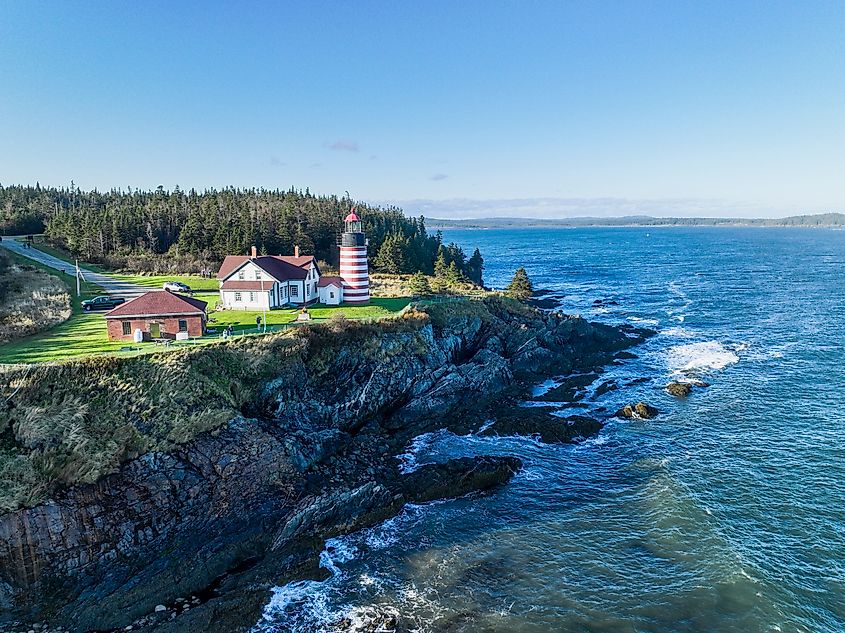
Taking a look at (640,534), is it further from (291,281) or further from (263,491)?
(291,281)

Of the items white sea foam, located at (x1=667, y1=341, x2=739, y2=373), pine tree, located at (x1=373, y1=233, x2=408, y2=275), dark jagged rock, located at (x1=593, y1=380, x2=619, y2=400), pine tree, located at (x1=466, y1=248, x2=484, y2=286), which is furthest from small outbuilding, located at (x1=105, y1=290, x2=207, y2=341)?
pine tree, located at (x1=466, y1=248, x2=484, y2=286)

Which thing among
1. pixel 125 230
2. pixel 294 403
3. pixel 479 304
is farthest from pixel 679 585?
pixel 125 230

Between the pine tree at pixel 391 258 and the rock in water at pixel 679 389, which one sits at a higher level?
the pine tree at pixel 391 258

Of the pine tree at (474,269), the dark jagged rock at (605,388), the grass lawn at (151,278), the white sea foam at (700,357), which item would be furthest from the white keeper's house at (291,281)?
the pine tree at (474,269)

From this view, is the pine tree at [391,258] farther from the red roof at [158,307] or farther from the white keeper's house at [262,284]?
the red roof at [158,307]

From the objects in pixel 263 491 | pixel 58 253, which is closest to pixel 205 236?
pixel 58 253

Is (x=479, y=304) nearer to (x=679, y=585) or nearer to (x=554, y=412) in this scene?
(x=554, y=412)
